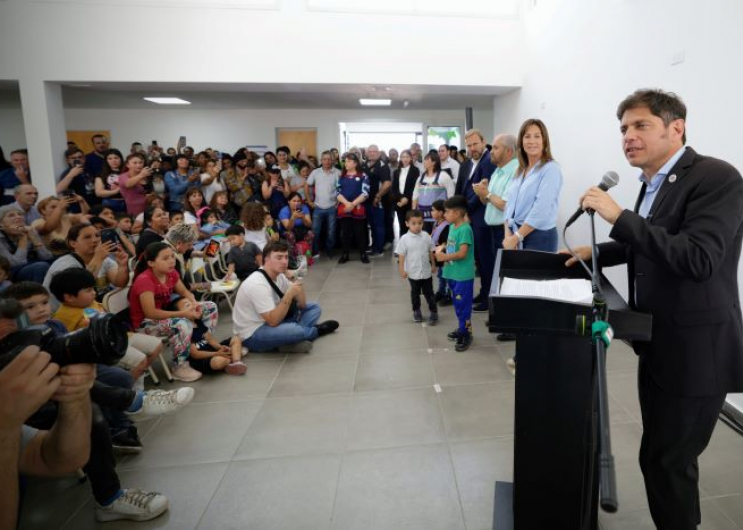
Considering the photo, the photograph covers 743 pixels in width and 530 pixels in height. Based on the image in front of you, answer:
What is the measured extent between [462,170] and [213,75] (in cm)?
316

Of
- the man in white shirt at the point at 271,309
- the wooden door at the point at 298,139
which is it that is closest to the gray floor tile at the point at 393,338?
the man in white shirt at the point at 271,309

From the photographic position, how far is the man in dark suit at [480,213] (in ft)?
13.8

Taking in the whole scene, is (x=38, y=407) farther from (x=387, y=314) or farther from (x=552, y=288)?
(x=387, y=314)

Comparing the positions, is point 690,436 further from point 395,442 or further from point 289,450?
point 289,450

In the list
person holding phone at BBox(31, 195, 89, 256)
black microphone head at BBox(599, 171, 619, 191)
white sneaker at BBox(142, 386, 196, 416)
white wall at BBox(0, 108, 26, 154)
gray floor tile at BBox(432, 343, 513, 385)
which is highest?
white wall at BBox(0, 108, 26, 154)

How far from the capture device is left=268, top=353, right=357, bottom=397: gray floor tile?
9.81 feet

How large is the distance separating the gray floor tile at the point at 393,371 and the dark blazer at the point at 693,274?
5.94 feet

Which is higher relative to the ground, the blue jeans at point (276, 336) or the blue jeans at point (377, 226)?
the blue jeans at point (377, 226)

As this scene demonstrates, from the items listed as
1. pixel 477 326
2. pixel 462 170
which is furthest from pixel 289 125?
pixel 477 326

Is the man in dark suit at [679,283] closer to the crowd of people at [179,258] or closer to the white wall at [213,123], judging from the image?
the crowd of people at [179,258]

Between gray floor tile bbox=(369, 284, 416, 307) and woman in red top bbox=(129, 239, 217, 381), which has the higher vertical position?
woman in red top bbox=(129, 239, 217, 381)

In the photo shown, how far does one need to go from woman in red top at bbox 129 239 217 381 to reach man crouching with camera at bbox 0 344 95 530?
1.76 m

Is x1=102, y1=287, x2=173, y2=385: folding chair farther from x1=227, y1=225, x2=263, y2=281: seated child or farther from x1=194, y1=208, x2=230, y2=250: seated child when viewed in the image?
x1=194, y1=208, x2=230, y2=250: seated child

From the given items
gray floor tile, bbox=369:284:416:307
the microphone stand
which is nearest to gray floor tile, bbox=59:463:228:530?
the microphone stand
